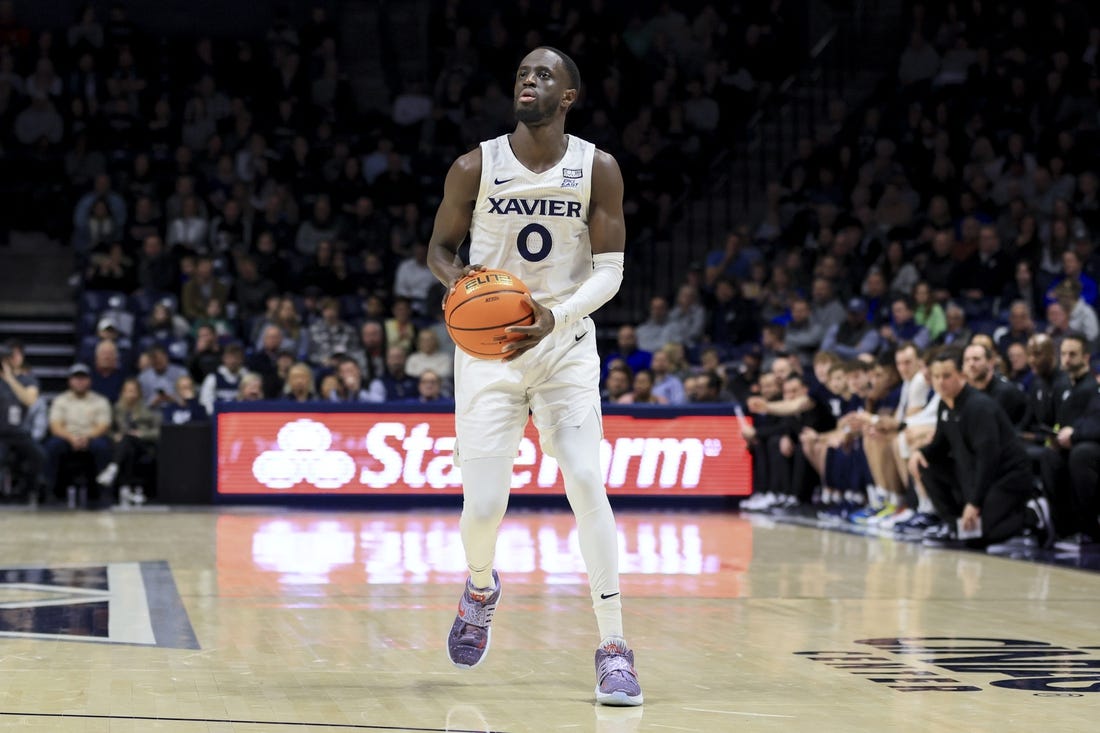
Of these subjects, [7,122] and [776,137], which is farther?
[776,137]

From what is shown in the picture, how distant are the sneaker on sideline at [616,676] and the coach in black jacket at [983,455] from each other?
644 cm

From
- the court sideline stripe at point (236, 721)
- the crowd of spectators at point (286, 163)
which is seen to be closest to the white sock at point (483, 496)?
the court sideline stripe at point (236, 721)

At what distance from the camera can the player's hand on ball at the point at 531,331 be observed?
5.39 m

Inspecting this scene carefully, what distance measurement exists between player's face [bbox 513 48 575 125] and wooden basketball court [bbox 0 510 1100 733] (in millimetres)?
2057

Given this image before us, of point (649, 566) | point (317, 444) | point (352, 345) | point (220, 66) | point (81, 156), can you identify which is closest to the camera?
point (649, 566)

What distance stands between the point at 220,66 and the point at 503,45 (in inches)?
160

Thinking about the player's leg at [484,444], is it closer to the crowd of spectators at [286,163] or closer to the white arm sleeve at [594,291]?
the white arm sleeve at [594,291]

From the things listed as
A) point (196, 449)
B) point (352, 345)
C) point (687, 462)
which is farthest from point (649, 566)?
point (352, 345)

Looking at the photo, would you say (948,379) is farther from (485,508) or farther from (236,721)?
(236,721)

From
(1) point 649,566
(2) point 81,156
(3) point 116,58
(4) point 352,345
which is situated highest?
(3) point 116,58

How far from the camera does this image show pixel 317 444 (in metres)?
15.6

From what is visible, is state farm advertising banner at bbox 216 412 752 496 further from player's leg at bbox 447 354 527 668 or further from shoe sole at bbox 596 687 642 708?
shoe sole at bbox 596 687 642 708

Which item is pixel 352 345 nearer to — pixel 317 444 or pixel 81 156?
pixel 317 444

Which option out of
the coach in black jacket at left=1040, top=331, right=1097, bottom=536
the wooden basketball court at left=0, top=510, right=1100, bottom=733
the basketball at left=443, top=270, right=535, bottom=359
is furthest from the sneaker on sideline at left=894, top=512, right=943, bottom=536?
the basketball at left=443, top=270, right=535, bottom=359
